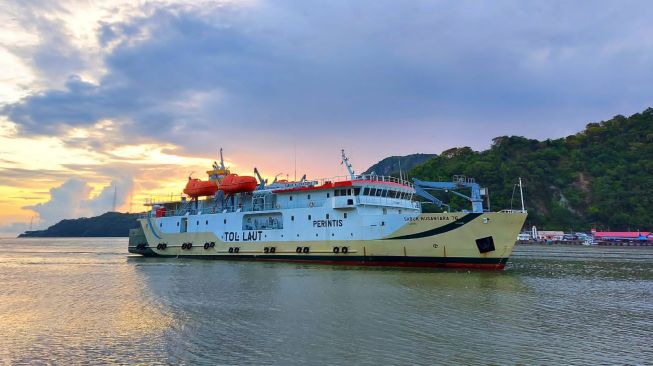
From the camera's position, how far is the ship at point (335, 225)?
29.5m

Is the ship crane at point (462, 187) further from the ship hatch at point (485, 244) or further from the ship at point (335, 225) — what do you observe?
the ship hatch at point (485, 244)

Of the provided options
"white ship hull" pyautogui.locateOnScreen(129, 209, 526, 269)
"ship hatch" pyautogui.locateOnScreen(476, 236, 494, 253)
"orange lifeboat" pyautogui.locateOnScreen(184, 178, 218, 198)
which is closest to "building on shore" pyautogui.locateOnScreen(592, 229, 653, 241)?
"white ship hull" pyautogui.locateOnScreen(129, 209, 526, 269)

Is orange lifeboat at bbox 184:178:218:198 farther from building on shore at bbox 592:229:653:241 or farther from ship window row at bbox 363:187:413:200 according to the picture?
building on shore at bbox 592:229:653:241

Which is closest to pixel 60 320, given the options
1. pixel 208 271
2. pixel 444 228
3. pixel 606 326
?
pixel 208 271

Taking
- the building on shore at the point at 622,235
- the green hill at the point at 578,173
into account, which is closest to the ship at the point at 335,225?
the green hill at the point at 578,173

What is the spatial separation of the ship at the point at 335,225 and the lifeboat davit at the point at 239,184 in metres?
0.09

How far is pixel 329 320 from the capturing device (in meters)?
15.2

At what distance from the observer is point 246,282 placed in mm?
25281

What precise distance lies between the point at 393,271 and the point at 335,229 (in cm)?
594

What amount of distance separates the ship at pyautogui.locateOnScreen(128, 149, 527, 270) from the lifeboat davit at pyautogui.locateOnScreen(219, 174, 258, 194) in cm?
9

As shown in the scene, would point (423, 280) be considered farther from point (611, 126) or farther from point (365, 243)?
point (611, 126)

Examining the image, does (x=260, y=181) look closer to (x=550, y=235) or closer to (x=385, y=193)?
(x=385, y=193)

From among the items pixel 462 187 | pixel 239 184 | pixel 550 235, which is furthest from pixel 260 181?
pixel 550 235

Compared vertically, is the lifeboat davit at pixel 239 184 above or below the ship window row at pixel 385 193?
above
